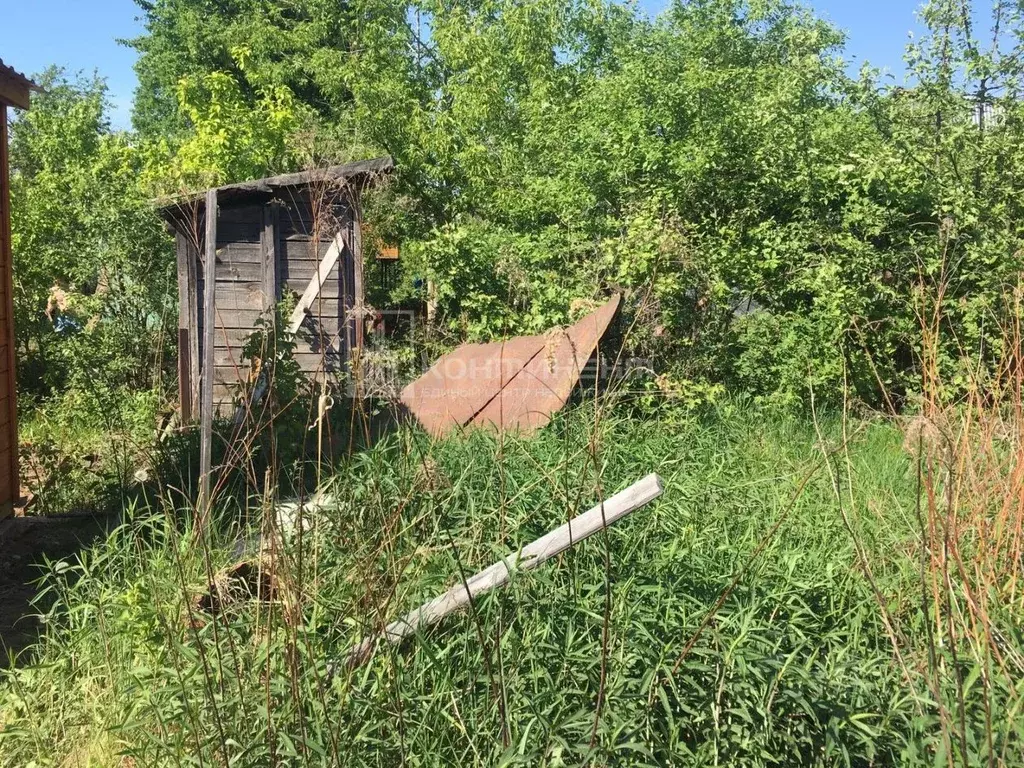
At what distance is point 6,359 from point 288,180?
2737mm

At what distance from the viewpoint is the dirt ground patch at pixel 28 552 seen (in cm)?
446

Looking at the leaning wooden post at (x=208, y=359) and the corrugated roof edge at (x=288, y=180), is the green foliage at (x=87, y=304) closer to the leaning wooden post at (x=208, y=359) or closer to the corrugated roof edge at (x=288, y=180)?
the corrugated roof edge at (x=288, y=180)

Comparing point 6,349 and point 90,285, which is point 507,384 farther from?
point 90,285

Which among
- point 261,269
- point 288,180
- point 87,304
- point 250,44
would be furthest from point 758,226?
point 250,44

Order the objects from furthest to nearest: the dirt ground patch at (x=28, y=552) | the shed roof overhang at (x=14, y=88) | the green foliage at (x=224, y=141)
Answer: the green foliage at (x=224, y=141), the shed roof overhang at (x=14, y=88), the dirt ground patch at (x=28, y=552)

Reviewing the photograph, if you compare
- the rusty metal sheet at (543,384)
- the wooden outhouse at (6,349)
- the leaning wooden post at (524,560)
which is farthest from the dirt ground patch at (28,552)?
the rusty metal sheet at (543,384)

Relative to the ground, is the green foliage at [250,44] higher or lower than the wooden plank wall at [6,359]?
higher

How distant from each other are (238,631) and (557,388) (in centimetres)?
353

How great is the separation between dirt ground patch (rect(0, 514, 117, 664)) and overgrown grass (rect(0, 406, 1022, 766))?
40cm

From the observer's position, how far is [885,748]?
2.76 meters

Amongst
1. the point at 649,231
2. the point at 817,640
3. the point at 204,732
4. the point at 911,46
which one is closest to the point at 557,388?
the point at 649,231

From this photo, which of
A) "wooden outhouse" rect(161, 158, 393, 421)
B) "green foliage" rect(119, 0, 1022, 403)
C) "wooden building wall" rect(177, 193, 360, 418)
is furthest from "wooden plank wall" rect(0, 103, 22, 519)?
"green foliage" rect(119, 0, 1022, 403)

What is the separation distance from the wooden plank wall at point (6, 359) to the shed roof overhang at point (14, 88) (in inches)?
7.4

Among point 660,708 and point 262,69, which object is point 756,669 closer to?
point 660,708
